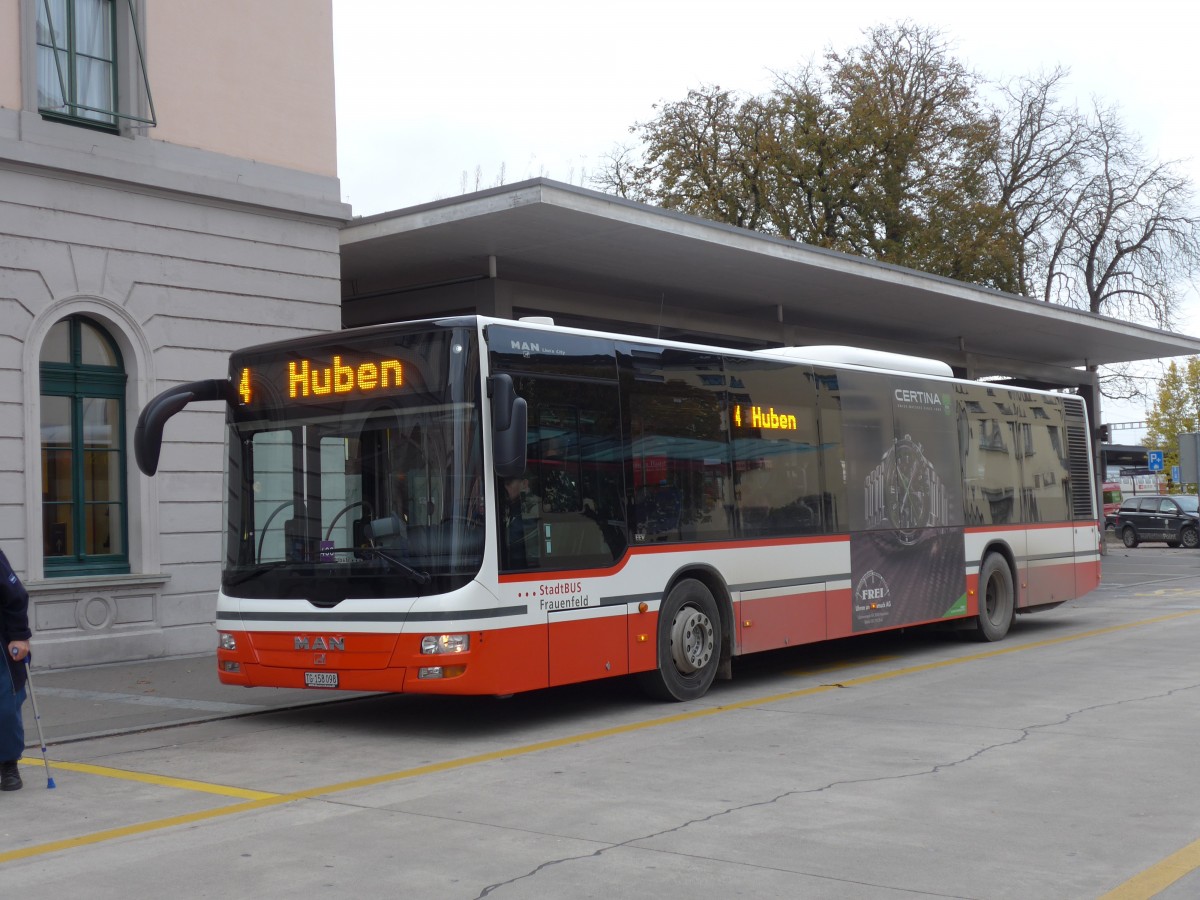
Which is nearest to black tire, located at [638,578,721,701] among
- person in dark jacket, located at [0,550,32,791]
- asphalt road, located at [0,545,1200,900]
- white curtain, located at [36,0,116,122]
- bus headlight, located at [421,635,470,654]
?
asphalt road, located at [0,545,1200,900]

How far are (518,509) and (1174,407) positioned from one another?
70.5 m

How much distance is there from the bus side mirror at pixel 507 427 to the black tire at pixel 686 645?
7.52 feet

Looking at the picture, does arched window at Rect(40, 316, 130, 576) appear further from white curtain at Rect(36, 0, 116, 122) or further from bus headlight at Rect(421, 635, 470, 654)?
bus headlight at Rect(421, 635, 470, 654)

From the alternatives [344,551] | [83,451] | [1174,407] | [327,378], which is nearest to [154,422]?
[327,378]

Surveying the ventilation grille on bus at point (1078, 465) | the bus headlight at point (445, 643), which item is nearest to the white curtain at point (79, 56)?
the bus headlight at point (445, 643)

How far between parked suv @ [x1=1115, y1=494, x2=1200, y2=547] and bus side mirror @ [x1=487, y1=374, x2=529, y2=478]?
129 feet

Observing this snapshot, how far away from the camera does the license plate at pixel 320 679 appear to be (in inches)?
371

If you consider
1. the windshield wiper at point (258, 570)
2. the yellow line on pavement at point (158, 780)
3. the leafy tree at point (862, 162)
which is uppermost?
the leafy tree at point (862, 162)

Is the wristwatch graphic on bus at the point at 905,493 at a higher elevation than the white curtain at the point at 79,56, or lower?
lower

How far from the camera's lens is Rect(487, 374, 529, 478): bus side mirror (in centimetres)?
894

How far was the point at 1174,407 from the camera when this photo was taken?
238ft

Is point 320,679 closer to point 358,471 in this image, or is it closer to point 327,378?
point 358,471

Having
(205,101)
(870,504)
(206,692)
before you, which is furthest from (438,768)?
(205,101)

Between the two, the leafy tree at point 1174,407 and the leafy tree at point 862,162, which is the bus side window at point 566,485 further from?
the leafy tree at point 1174,407
